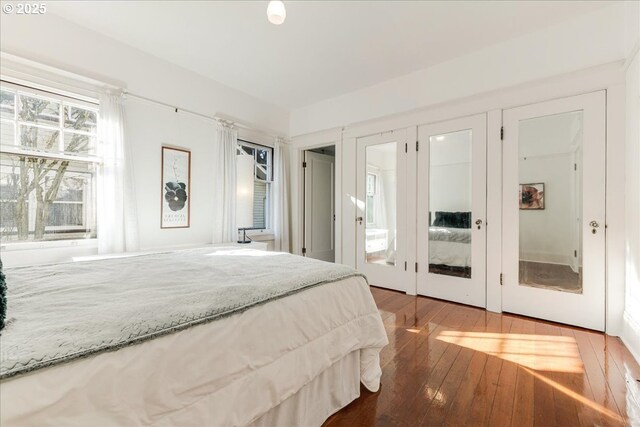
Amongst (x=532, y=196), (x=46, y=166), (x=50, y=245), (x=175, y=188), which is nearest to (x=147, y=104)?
(x=175, y=188)

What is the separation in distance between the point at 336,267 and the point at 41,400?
4.23 feet

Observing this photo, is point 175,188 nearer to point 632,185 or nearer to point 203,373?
point 203,373

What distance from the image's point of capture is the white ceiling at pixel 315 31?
7.77ft

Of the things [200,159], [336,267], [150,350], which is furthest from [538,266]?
[200,159]

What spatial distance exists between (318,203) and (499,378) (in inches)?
153

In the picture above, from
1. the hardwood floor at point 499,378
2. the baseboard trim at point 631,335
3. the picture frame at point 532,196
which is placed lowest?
the hardwood floor at point 499,378

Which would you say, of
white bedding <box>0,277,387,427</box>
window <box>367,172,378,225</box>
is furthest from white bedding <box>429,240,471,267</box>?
white bedding <box>0,277,387,427</box>

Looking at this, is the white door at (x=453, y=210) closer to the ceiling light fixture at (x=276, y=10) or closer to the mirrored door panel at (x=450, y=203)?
the mirrored door panel at (x=450, y=203)

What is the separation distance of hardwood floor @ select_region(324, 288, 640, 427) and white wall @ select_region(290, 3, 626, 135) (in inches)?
95.6

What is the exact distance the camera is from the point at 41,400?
2.00ft

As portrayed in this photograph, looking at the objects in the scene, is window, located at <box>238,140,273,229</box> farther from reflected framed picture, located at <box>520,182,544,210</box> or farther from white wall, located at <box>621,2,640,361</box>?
white wall, located at <box>621,2,640,361</box>

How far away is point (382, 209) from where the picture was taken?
12.7ft

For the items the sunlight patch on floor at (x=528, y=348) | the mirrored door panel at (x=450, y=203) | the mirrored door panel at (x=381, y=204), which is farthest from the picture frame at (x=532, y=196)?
the mirrored door panel at (x=381, y=204)

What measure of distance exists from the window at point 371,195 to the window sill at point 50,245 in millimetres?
3221
